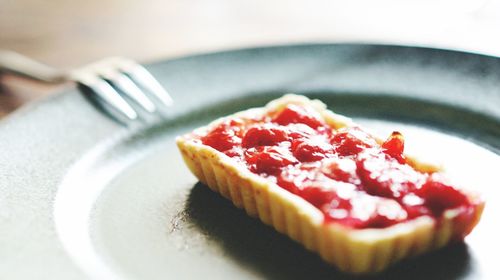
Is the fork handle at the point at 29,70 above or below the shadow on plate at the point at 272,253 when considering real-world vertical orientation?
below

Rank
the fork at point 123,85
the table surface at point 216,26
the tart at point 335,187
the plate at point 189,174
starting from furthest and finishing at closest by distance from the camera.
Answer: the table surface at point 216,26 → the fork at point 123,85 → the plate at point 189,174 → the tart at point 335,187

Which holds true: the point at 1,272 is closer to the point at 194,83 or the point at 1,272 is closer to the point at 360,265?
the point at 360,265

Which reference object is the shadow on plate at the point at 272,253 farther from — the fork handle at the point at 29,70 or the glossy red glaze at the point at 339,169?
the fork handle at the point at 29,70

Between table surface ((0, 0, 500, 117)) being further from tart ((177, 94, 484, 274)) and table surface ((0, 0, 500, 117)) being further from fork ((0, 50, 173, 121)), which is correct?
tart ((177, 94, 484, 274))

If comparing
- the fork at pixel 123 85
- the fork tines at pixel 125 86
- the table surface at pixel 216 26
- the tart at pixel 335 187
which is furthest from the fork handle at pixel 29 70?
the tart at pixel 335 187

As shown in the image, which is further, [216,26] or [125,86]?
[216,26]

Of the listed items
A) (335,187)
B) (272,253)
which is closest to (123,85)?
(272,253)

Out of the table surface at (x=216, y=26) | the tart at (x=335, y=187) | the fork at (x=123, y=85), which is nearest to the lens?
the tart at (x=335, y=187)

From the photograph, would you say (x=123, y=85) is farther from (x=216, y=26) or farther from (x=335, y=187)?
(x=335, y=187)
